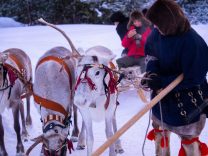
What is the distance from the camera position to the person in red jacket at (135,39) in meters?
6.85

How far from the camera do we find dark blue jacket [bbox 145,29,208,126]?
2.84m

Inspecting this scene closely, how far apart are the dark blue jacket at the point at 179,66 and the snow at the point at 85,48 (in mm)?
1635

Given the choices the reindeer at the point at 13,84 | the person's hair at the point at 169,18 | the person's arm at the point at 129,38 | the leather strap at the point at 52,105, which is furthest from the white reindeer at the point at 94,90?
the person's arm at the point at 129,38

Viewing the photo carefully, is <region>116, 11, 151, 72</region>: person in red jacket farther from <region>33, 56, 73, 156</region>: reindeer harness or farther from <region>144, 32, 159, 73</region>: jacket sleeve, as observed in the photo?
<region>144, 32, 159, 73</region>: jacket sleeve

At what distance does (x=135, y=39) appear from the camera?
6.91 metres

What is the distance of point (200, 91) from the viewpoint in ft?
9.93

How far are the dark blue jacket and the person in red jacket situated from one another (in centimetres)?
362

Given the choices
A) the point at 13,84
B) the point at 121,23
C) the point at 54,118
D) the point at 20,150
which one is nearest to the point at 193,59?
the point at 54,118

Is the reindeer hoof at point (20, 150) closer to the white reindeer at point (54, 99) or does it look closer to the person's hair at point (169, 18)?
the white reindeer at point (54, 99)

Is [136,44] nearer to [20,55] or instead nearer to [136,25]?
[136,25]

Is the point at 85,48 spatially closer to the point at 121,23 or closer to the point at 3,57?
the point at 121,23

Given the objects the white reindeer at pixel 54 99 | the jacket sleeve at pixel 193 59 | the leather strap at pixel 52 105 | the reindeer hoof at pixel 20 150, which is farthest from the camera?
the reindeer hoof at pixel 20 150

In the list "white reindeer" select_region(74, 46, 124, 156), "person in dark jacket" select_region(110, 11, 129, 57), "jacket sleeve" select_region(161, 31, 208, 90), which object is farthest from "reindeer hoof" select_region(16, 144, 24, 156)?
"person in dark jacket" select_region(110, 11, 129, 57)

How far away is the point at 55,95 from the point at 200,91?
64.4 inches
